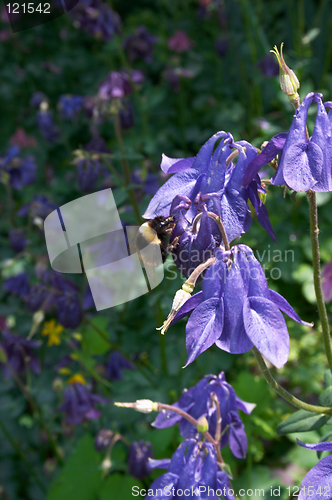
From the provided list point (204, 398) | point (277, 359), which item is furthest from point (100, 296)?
point (277, 359)

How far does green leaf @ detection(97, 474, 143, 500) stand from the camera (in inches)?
74.9

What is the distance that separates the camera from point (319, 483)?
0.91m

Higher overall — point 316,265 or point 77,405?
point 316,265

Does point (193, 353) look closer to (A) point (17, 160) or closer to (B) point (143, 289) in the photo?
(B) point (143, 289)

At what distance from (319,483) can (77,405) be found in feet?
4.50

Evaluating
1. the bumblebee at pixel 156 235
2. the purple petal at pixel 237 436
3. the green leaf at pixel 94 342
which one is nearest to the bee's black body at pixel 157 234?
the bumblebee at pixel 156 235

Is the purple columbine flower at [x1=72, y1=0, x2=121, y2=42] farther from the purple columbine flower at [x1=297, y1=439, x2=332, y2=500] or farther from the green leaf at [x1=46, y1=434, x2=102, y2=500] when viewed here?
the purple columbine flower at [x1=297, y1=439, x2=332, y2=500]

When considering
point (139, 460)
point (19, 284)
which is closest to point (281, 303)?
point (139, 460)

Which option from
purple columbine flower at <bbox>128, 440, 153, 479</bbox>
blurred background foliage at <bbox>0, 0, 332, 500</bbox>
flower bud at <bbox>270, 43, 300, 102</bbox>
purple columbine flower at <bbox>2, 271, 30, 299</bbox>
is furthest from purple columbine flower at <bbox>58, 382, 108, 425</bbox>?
flower bud at <bbox>270, 43, 300, 102</bbox>

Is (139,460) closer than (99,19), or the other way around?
(139,460)

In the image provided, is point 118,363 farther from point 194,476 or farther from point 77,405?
point 194,476

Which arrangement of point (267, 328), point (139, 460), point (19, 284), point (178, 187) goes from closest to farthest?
point (267, 328)
point (178, 187)
point (139, 460)
point (19, 284)

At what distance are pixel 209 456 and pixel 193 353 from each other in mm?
410

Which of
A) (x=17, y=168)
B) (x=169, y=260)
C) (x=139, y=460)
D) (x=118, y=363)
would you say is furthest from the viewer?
(x=17, y=168)
